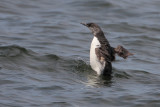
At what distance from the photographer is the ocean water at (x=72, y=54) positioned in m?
8.56

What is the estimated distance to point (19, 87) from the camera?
873cm

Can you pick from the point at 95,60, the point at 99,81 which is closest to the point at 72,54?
the point at 95,60

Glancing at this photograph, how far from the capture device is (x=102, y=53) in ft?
32.0

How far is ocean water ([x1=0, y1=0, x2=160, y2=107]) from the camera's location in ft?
28.1

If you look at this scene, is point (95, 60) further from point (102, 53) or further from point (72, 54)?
point (72, 54)

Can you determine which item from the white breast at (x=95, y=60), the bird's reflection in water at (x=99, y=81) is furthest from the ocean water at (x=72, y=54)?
the white breast at (x=95, y=60)

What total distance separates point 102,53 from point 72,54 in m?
2.38

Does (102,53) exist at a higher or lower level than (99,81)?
higher

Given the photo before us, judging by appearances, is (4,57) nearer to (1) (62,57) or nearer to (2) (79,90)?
(1) (62,57)

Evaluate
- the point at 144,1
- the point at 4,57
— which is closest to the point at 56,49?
the point at 4,57

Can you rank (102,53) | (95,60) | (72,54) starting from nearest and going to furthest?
(102,53) < (95,60) < (72,54)

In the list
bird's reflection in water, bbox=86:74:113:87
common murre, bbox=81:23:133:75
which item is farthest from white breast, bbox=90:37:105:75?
bird's reflection in water, bbox=86:74:113:87

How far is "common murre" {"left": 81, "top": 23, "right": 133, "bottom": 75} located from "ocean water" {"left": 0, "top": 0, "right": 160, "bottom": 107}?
223mm

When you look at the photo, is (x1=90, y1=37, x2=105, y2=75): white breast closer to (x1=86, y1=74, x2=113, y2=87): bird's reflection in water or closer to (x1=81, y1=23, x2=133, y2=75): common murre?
(x1=81, y1=23, x2=133, y2=75): common murre
